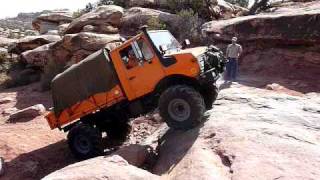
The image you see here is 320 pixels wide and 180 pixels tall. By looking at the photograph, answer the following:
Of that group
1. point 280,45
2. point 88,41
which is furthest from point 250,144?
point 88,41

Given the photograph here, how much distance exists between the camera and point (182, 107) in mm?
10422

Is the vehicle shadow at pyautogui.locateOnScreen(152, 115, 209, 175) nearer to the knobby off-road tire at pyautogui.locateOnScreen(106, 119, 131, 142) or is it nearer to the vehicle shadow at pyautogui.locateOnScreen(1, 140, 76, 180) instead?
the knobby off-road tire at pyautogui.locateOnScreen(106, 119, 131, 142)

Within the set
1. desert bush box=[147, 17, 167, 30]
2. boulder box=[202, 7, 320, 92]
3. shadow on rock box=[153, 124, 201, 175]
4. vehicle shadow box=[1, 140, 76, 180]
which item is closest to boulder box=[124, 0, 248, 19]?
desert bush box=[147, 17, 167, 30]

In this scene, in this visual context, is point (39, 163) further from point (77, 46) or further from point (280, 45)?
point (280, 45)

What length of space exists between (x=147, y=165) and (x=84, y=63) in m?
3.33

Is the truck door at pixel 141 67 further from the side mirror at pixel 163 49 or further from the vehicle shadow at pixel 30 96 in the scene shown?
the vehicle shadow at pixel 30 96

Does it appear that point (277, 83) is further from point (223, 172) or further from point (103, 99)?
point (223, 172)

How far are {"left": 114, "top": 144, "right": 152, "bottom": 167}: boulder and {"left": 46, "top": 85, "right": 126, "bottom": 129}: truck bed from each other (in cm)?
164

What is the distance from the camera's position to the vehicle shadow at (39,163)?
11898 millimetres

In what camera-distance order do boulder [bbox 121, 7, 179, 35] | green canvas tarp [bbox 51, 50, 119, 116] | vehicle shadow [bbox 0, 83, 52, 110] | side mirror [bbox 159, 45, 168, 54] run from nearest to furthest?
1. side mirror [bbox 159, 45, 168, 54]
2. green canvas tarp [bbox 51, 50, 119, 116]
3. vehicle shadow [bbox 0, 83, 52, 110]
4. boulder [bbox 121, 7, 179, 35]

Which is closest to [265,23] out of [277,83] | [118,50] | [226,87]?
[277,83]

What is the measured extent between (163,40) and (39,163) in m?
5.17

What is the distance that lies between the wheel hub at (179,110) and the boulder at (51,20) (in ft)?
74.4

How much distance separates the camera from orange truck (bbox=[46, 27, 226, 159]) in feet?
34.0
